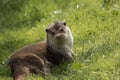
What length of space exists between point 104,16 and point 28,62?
9.24 ft

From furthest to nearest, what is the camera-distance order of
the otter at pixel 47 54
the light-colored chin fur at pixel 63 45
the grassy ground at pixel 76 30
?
1. the light-colored chin fur at pixel 63 45
2. the otter at pixel 47 54
3. the grassy ground at pixel 76 30

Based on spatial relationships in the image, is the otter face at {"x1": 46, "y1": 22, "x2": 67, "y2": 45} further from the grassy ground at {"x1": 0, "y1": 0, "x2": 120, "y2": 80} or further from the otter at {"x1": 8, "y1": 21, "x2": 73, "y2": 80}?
the grassy ground at {"x1": 0, "y1": 0, "x2": 120, "y2": 80}

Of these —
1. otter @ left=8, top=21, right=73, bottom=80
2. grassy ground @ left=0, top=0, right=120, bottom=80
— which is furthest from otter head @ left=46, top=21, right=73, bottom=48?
grassy ground @ left=0, top=0, right=120, bottom=80

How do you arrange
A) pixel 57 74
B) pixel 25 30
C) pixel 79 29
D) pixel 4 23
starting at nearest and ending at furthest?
pixel 57 74 → pixel 79 29 → pixel 25 30 → pixel 4 23

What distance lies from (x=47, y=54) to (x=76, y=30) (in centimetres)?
176

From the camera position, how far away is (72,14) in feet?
36.4

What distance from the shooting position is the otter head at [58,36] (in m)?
8.27

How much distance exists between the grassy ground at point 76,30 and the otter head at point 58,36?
1.26ft

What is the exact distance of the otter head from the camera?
8273mm

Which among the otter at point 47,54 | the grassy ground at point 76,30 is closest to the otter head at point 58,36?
the otter at point 47,54

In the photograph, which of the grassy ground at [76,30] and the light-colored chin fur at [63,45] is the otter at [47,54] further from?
the grassy ground at [76,30]

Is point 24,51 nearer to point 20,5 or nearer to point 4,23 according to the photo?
point 4,23

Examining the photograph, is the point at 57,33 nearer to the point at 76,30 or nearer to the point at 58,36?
the point at 58,36

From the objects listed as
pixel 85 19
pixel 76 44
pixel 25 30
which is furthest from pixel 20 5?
pixel 76 44
